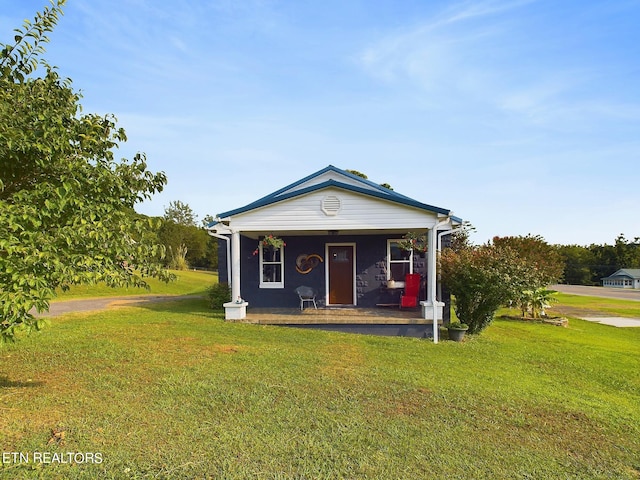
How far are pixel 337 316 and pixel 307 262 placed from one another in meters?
2.75

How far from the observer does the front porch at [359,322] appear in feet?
29.9

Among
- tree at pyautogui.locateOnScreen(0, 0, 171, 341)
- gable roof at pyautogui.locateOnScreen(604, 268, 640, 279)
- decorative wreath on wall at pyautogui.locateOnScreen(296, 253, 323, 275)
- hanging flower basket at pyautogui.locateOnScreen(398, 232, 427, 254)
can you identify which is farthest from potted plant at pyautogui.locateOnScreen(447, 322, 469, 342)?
gable roof at pyautogui.locateOnScreen(604, 268, 640, 279)

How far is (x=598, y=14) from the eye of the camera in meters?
8.46

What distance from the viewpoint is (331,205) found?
955 centimetres

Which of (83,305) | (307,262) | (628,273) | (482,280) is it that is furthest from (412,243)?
(628,273)

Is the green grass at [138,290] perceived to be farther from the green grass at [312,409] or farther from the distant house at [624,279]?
the distant house at [624,279]

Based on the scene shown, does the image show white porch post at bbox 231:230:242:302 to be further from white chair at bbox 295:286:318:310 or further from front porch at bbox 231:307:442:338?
white chair at bbox 295:286:318:310

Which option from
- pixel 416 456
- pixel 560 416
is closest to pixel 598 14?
pixel 560 416

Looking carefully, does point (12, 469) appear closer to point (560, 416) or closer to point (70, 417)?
point (70, 417)

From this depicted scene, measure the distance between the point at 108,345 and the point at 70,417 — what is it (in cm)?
344

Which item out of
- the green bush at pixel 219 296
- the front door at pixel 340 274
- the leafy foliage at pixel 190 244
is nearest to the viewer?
the front door at pixel 340 274

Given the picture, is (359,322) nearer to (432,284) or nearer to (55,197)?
(432,284)

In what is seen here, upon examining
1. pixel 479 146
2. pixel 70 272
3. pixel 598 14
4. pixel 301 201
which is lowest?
pixel 70 272

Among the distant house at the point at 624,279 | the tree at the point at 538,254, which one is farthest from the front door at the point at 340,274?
the distant house at the point at 624,279
